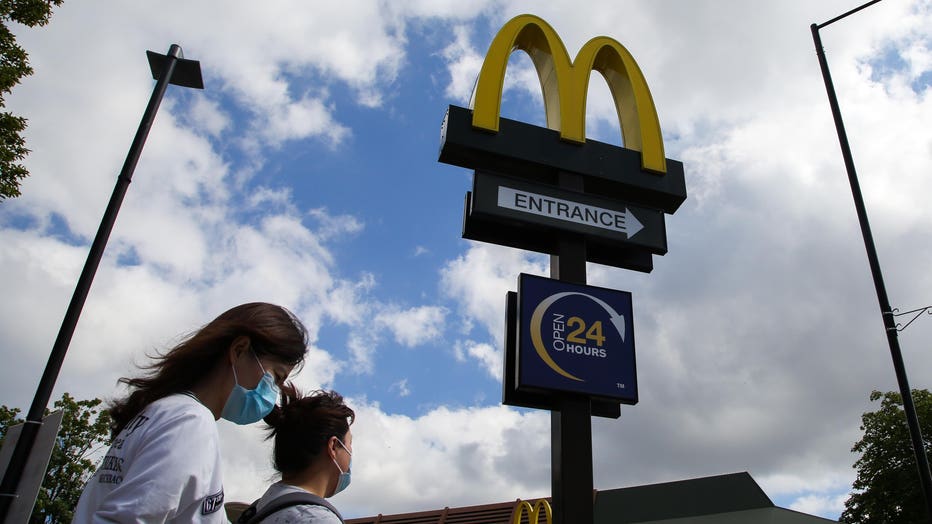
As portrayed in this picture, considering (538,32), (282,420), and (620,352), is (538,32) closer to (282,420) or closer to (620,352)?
(620,352)

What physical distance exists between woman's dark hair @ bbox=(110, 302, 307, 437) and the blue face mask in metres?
0.10

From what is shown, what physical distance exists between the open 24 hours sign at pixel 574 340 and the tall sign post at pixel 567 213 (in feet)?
0.05

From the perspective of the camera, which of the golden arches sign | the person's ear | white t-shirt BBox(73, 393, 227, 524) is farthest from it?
the golden arches sign

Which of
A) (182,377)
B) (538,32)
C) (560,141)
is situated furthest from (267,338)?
(538,32)

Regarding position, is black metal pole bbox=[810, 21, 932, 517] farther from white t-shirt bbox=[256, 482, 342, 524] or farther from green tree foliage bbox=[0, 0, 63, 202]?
green tree foliage bbox=[0, 0, 63, 202]

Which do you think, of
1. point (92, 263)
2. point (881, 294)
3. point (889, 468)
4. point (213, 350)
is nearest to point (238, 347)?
point (213, 350)

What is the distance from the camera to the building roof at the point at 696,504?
13938 millimetres

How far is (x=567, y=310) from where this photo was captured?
26.8 feet

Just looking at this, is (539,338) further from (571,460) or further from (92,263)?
(92,263)

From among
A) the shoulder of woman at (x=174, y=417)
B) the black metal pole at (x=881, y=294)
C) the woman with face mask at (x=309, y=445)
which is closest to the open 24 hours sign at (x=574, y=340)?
the black metal pole at (x=881, y=294)

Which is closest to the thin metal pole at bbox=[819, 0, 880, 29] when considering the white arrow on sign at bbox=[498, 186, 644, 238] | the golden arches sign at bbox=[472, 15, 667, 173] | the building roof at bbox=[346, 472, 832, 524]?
the golden arches sign at bbox=[472, 15, 667, 173]

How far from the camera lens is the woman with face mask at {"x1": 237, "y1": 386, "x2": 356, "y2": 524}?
2.52 meters

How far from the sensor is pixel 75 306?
217 inches

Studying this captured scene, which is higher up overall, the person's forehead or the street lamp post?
the street lamp post
